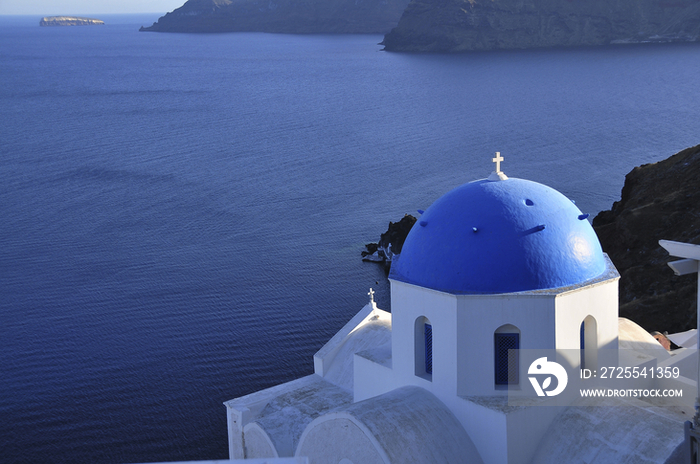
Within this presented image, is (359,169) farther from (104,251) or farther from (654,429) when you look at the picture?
(654,429)

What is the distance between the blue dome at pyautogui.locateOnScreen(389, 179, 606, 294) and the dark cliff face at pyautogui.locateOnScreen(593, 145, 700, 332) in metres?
17.5

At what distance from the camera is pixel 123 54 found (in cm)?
16862

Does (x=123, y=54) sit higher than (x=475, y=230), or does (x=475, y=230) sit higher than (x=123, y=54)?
(x=123, y=54)

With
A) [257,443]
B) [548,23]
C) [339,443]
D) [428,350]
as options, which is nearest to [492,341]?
[428,350]

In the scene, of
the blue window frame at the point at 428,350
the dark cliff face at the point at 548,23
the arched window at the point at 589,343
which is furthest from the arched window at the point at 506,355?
the dark cliff face at the point at 548,23

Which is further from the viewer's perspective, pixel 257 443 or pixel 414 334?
pixel 257 443

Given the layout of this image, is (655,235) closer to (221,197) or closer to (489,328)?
(489,328)

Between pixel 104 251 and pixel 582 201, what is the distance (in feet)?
108

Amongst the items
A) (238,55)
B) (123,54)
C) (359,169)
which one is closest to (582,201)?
(359,169)

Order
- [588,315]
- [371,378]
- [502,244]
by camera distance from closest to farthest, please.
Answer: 1. [502,244]
2. [588,315]
3. [371,378]

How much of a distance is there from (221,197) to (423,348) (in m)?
43.5

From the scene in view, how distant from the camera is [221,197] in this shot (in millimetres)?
56906

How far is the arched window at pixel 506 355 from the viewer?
14.2 m
